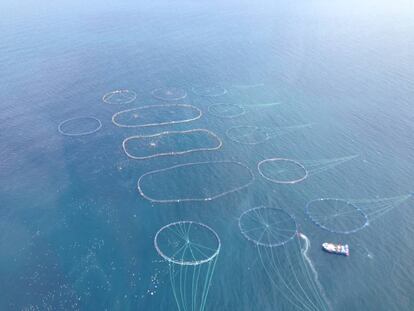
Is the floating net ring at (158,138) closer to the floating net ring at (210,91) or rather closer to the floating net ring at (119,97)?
the floating net ring at (119,97)

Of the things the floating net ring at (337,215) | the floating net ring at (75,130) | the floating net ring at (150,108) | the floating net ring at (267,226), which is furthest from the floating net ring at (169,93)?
the floating net ring at (337,215)

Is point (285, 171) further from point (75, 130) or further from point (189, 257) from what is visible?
point (75, 130)

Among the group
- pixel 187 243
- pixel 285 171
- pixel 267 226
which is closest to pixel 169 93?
pixel 285 171

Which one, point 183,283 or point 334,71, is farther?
point 334,71

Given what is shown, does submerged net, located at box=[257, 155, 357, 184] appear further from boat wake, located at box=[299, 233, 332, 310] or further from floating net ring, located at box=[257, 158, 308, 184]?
boat wake, located at box=[299, 233, 332, 310]

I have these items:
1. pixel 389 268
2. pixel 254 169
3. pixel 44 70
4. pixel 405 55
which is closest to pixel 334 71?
pixel 405 55

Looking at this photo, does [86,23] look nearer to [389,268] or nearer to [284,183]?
[284,183]

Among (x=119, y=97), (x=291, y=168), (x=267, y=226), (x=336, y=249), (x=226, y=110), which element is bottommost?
(x=119, y=97)
